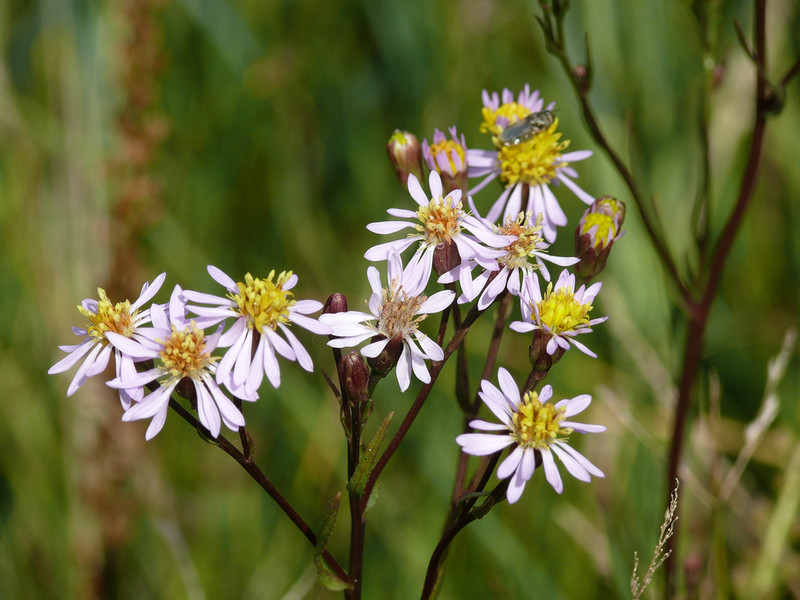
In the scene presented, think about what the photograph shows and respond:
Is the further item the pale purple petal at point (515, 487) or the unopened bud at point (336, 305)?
the unopened bud at point (336, 305)

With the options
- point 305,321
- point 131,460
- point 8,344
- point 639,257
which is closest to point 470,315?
point 305,321

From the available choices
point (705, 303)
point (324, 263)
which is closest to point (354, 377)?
point (705, 303)

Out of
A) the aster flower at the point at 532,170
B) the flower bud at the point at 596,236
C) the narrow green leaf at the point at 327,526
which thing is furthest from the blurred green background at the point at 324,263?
the narrow green leaf at the point at 327,526

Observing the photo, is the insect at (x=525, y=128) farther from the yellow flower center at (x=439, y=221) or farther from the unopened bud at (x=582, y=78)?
the yellow flower center at (x=439, y=221)

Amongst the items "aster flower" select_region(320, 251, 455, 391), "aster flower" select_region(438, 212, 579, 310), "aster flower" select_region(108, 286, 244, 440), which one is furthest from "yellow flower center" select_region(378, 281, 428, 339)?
"aster flower" select_region(108, 286, 244, 440)

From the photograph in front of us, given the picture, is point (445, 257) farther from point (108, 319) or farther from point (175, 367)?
point (108, 319)

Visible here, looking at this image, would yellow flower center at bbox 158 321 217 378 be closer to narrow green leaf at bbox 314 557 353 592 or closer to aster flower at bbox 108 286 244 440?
aster flower at bbox 108 286 244 440
